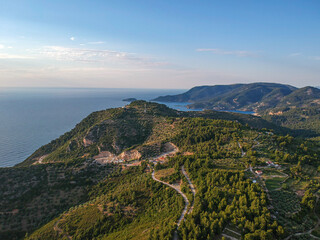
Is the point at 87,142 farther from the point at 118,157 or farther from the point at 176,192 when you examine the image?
the point at 176,192

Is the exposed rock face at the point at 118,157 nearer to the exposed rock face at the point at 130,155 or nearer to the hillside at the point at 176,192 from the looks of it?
the exposed rock face at the point at 130,155

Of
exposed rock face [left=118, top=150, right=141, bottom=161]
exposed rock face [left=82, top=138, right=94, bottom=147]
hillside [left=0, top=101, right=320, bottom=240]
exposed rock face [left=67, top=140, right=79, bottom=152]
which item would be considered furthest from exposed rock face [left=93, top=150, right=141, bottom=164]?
exposed rock face [left=67, top=140, right=79, bottom=152]

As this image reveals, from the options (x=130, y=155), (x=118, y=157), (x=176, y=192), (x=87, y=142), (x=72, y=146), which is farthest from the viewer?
(x=72, y=146)

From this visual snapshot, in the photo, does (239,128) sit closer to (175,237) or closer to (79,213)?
(175,237)

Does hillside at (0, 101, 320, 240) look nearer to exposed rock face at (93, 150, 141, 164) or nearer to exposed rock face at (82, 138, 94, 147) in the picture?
exposed rock face at (93, 150, 141, 164)

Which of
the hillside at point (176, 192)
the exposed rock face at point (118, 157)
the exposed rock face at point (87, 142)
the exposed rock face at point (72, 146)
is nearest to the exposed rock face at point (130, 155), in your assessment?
the exposed rock face at point (118, 157)

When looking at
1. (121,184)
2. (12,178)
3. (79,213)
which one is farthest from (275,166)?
(12,178)

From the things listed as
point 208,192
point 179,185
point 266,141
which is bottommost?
point 179,185

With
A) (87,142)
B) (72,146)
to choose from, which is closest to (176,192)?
(87,142)
